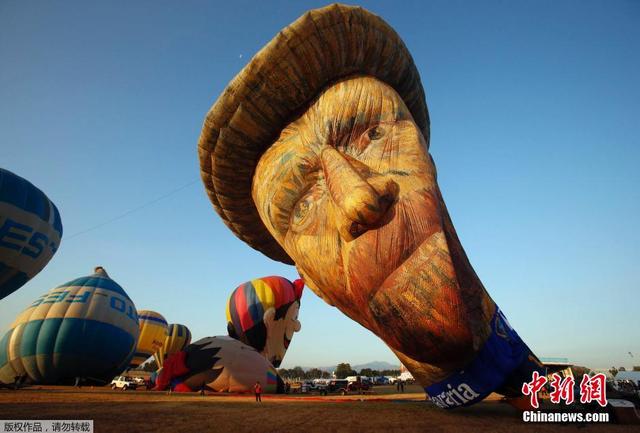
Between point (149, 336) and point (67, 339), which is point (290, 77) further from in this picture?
point (149, 336)

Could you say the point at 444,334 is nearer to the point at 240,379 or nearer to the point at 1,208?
the point at 240,379

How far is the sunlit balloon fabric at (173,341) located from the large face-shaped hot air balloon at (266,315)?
47.9 ft

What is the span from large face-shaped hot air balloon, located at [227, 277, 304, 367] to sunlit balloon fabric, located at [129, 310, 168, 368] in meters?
13.0

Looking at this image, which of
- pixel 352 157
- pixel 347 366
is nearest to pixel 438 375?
pixel 352 157

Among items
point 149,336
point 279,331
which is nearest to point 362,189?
point 279,331

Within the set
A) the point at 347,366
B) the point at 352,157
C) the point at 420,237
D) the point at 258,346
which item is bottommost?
the point at 347,366

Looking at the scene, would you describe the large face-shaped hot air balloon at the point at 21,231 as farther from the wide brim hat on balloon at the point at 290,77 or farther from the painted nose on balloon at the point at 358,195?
the painted nose on balloon at the point at 358,195

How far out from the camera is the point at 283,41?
610cm

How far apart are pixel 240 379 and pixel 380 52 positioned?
1639cm

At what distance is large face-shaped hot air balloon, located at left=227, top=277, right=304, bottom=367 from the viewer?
27.0 metres

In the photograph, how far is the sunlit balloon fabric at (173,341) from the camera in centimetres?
3931

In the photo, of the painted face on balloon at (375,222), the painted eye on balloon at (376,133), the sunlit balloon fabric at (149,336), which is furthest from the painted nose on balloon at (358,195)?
the sunlit balloon fabric at (149,336)

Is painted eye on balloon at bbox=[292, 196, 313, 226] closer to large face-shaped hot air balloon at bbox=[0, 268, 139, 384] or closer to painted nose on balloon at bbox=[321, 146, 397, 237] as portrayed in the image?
painted nose on balloon at bbox=[321, 146, 397, 237]

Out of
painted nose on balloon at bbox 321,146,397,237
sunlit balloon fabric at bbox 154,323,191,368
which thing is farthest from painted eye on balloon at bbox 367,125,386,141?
sunlit balloon fabric at bbox 154,323,191,368
